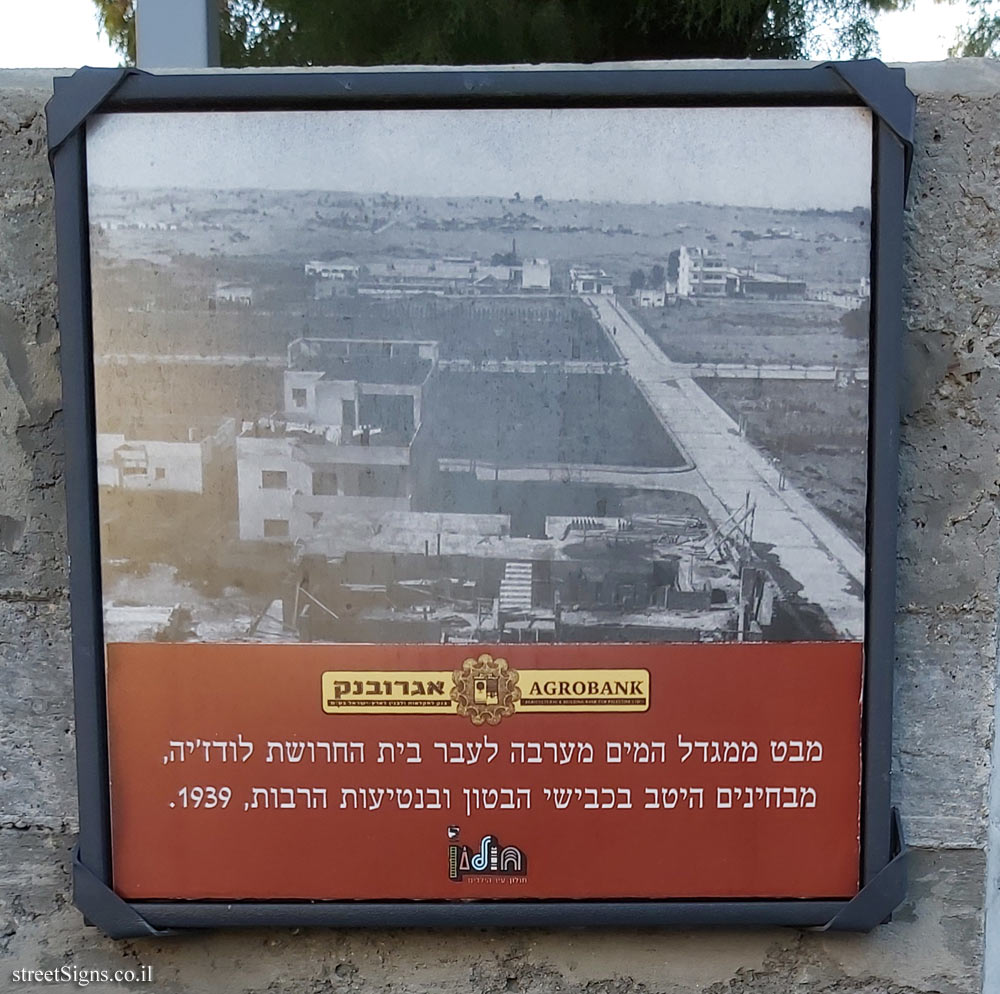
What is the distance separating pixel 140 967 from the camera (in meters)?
1.50

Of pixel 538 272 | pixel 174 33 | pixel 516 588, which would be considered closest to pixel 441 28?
pixel 174 33

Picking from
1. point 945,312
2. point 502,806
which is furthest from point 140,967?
point 945,312

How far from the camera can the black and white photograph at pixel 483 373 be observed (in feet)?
4.40

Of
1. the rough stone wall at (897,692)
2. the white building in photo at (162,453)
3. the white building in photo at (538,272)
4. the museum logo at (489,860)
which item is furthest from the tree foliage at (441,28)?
the museum logo at (489,860)

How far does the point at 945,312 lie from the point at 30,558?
159 cm

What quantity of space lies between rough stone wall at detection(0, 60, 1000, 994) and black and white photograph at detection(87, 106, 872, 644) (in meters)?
0.13

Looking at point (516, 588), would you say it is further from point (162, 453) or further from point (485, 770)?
point (162, 453)

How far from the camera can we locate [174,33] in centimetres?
163

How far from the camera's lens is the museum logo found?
1418 millimetres

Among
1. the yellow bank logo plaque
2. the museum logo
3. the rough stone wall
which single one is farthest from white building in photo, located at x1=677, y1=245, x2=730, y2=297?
the museum logo

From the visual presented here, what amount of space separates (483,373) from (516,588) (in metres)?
0.35

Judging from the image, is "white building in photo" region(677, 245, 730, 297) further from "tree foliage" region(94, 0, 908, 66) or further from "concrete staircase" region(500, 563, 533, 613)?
"tree foliage" region(94, 0, 908, 66)

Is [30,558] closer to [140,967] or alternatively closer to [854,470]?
[140,967]

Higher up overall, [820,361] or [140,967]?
[820,361]
